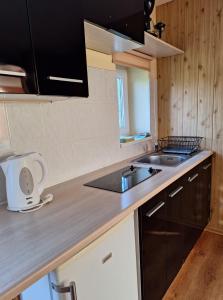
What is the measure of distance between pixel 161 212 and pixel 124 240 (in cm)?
40

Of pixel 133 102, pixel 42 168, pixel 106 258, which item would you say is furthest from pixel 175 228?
pixel 133 102

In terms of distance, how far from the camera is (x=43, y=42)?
979mm

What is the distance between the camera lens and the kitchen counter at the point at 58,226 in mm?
684

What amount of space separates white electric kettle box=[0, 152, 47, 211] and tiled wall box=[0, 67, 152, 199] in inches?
8.2

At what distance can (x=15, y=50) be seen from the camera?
88cm

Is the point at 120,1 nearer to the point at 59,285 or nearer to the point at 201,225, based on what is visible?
the point at 59,285

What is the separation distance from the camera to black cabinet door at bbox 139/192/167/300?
1261mm

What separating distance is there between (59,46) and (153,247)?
1.23m

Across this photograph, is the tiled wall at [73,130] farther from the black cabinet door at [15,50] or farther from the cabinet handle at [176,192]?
the cabinet handle at [176,192]

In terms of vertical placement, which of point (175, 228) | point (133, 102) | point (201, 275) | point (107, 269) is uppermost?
point (133, 102)

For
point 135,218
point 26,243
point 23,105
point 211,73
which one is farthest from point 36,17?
point 211,73

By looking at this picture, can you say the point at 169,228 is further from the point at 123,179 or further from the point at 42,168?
the point at 42,168

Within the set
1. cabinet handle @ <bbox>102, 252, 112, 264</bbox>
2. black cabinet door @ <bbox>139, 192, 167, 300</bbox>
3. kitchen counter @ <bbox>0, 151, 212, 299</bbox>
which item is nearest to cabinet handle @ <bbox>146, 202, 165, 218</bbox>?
black cabinet door @ <bbox>139, 192, 167, 300</bbox>

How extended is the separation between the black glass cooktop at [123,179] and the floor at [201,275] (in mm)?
911
